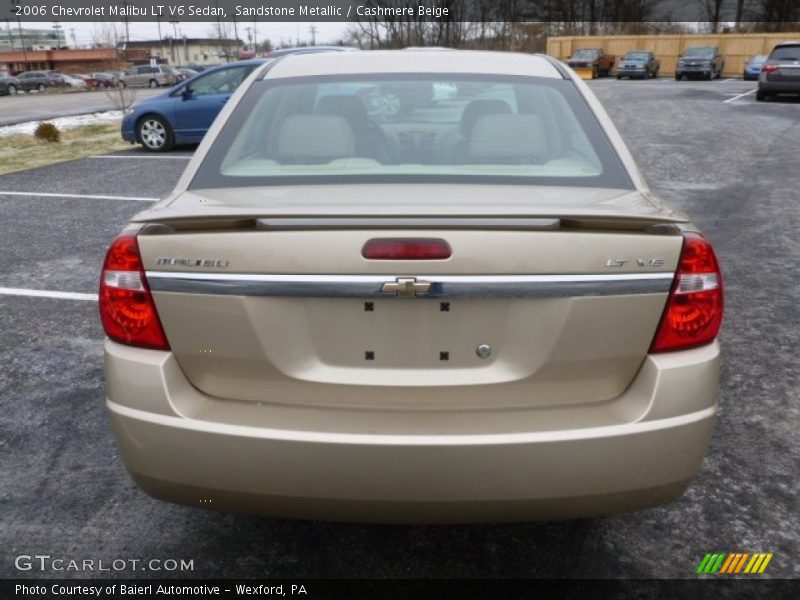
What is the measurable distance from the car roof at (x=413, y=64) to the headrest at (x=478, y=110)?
18cm

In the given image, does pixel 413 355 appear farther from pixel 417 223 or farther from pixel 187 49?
pixel 187 49

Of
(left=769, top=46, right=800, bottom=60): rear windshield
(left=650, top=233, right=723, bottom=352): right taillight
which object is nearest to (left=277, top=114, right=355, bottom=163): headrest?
(left=650, top=233, right=723, bottom=352): right taillight

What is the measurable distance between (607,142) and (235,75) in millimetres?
12248

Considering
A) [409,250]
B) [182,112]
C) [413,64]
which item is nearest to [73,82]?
[182,112]

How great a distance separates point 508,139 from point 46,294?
413cm

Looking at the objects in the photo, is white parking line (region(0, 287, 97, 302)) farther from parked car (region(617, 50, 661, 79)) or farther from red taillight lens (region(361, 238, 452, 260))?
parked car (region(617, 50, 661, 79))

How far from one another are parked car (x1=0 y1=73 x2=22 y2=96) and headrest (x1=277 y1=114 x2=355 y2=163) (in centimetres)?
6016

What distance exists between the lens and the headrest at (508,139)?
2785 mm

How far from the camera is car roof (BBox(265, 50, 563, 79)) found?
3.21 metres

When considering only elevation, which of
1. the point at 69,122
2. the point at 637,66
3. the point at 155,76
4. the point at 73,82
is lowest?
the point at 73,82

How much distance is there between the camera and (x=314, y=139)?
288 centimetres

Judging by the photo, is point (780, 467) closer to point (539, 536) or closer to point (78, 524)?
point (539, 536)

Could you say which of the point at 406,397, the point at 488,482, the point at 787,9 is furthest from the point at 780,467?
the point at 787,9

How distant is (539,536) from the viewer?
2.76 m
